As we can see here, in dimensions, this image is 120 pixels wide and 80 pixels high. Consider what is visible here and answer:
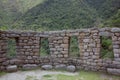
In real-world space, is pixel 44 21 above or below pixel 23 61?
above

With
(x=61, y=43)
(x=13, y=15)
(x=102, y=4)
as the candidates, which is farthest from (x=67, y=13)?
(x=61, y=43)

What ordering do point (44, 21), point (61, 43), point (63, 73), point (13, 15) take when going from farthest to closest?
point (13, 15)
point (44, 21)
point (61, 43)
point (63, 73)

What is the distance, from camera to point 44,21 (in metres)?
18.1

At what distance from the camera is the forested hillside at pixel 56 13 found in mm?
17594

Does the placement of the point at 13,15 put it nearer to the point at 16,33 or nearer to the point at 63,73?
the point at 16,33

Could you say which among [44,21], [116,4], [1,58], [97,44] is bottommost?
[1,58]

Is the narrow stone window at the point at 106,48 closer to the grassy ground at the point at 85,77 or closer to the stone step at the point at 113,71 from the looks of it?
the stone step at the point at 113,71

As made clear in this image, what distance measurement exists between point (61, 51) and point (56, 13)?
32.0ft

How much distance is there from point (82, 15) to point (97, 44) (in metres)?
9.74

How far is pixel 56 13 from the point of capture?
19.2m

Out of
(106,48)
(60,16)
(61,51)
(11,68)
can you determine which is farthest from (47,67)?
(60,16)

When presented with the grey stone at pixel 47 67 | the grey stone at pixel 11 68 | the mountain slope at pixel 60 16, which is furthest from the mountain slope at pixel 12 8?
the grey stone at pixel 47 67

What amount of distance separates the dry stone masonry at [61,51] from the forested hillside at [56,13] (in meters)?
7.03

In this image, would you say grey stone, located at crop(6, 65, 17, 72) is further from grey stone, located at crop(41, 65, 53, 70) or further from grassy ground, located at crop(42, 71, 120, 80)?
grassy ground, located at crop(42, 71, 120, 80)
